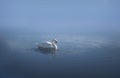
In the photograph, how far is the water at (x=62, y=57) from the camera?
9.32 ft

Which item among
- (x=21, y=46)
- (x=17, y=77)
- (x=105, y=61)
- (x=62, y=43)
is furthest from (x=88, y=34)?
(x=17, y=77)

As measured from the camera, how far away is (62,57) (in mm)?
3283

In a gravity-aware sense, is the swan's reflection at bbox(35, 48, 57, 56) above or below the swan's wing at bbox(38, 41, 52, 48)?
below

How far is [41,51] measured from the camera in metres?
3.40

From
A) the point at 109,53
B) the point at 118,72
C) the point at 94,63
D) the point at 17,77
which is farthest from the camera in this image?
the point at 109,53

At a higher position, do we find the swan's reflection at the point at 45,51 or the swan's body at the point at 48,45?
the swan's body at the point at 48,45

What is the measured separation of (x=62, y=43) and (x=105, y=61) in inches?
29.3

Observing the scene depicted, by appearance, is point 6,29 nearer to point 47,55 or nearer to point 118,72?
point 47,55

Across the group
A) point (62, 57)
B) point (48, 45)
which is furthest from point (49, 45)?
point (62, 57)

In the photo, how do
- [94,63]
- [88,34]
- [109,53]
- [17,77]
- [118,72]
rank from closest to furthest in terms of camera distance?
1. [17,77]
2. [118,72]
3. [94,63]
4. [109,53]
5. [88,34]

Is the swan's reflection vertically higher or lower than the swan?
lower

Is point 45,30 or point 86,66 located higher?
point 45,30

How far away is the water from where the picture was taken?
2.84m

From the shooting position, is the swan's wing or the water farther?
the swan's wing
